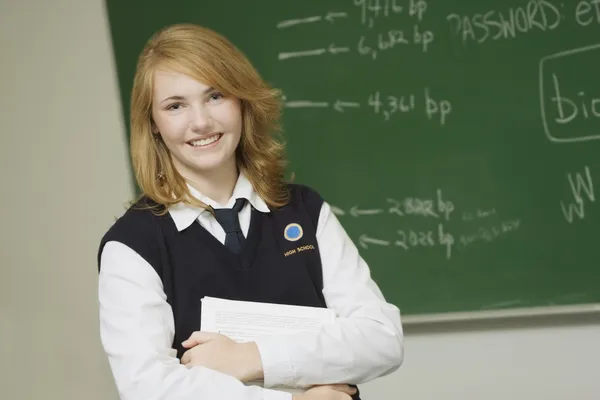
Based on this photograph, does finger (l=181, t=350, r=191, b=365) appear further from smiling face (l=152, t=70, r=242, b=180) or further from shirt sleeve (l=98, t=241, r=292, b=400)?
smiling face (l=152, t=70, r=242, b=180)

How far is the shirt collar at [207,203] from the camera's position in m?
1.54

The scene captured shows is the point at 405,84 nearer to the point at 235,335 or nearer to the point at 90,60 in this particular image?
the point at 90,60

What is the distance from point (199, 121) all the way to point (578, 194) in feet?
5.60

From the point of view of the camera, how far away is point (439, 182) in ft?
8.94

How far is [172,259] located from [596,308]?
1.82 metres

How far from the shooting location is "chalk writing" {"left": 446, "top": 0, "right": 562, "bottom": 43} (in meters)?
2.65

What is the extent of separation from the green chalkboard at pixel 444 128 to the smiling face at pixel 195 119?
1237 millimetres

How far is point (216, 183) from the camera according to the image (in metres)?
1.62

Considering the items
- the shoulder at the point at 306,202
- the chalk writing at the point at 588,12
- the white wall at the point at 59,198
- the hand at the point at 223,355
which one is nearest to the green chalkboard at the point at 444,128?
the chalk writing at the point at 588,12

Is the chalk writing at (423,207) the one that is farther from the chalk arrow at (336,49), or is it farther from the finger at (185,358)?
the finger at (185,358)

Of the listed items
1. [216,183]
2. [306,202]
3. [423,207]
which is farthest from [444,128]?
[216,183]

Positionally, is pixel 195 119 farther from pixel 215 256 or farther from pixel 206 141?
pixel 215 256

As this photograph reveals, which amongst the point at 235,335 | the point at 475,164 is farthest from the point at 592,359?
the point at 235,335

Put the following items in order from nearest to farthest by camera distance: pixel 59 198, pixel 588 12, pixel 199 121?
pixel 199 121 → pixel 588 12 → pixel 59 198
